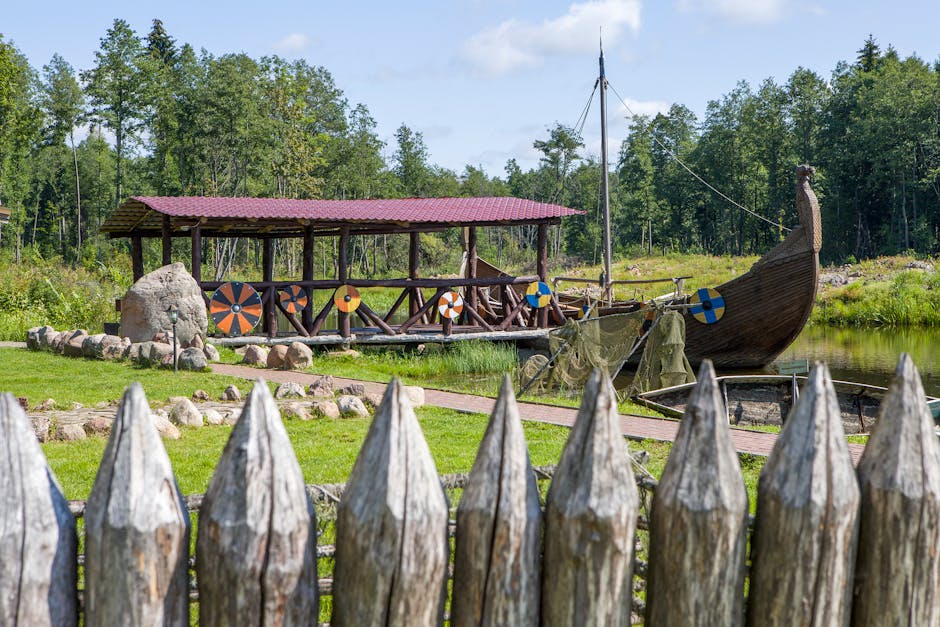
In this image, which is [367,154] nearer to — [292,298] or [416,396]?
[292,298]

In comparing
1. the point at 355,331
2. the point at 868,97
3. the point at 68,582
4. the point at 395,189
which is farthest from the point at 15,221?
the point at 68,582

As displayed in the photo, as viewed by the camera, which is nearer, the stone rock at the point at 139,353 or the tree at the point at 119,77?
the stone rock at the point at 139,353

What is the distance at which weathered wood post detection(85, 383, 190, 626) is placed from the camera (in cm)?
170

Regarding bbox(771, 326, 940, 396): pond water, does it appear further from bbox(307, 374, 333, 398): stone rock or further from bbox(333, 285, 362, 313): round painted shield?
bbox(307, 374, 333, 398): stone rock

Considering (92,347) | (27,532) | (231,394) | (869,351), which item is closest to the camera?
(27,532)

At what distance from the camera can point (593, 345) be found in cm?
1185

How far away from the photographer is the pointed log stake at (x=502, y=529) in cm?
179

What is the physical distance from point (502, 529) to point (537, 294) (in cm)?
1540

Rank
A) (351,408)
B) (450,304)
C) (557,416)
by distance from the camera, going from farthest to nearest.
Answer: (450,304) → (557,416) → (351,408)

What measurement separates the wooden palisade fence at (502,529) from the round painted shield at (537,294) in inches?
601

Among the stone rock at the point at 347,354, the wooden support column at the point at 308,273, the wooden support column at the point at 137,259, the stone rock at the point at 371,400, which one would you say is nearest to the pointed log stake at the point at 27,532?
the stone rock at the point at 371,400

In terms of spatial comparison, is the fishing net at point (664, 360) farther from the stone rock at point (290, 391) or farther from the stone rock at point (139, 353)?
the stone rock at point (139, 353)

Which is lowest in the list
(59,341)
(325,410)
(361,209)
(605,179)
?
(325,410)

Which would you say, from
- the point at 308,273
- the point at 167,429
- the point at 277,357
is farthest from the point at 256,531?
the point at 308,273
